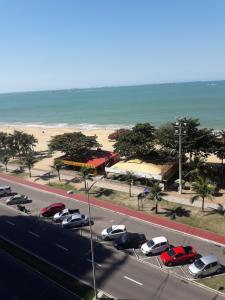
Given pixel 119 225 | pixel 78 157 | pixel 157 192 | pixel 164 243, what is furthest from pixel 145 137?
pixel 164 243

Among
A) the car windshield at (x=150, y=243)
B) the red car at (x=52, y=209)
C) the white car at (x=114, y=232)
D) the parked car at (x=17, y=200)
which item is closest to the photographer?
the car windshield at (x=150, y=243)

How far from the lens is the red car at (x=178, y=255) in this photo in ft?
115

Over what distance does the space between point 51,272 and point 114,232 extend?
399 inches

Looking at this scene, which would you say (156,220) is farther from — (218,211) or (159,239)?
(218,211)

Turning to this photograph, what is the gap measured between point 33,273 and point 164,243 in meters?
14.8

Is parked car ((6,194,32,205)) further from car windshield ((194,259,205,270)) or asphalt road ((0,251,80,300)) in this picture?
car windshield ((194,259,205,270))

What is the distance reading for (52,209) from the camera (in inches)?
1971

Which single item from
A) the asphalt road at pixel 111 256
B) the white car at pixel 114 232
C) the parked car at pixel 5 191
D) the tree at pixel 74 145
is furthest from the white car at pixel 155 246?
the tree at pixel 74 145

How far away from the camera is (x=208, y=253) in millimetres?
37375

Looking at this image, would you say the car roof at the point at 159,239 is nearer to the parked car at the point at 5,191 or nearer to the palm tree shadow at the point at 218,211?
the palm tree shadow at the point at 218,211

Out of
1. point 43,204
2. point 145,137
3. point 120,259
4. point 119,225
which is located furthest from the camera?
point 145,137

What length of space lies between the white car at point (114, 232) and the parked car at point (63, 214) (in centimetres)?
752

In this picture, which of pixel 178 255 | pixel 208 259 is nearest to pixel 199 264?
pixel 208 259

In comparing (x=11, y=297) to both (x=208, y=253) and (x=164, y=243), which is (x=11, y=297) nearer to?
(x=164, y=243)
